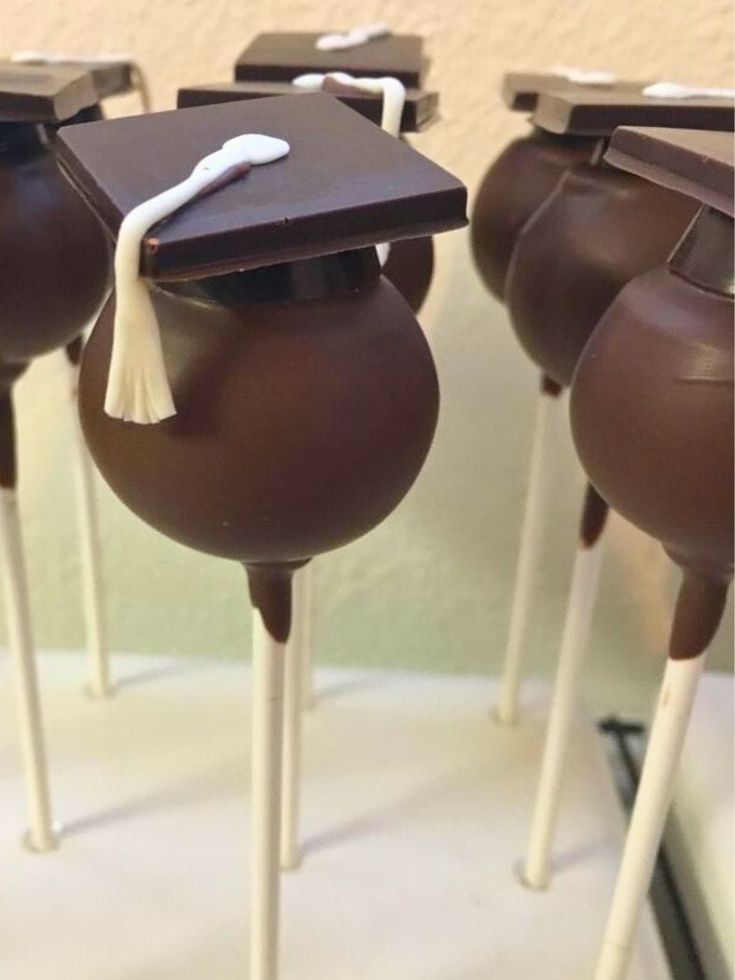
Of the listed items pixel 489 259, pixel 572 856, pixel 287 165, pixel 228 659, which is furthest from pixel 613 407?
pixel 228 659

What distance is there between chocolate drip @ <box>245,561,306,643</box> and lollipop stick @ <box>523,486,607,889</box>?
0.62 ft

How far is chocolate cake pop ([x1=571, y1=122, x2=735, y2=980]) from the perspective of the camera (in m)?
0.38

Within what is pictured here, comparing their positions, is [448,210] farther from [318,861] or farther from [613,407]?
[318,861]

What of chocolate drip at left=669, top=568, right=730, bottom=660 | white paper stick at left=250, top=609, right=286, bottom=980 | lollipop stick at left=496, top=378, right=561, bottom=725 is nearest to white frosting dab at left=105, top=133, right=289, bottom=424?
white paper stick at left=250, top=609, right=286, bottom=980

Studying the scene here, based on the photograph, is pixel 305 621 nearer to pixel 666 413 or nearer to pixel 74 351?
pixel 74 351

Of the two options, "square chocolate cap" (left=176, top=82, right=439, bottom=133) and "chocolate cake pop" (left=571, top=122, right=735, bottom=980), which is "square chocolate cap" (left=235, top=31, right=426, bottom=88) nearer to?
"square chocolate cap" (left=176, top=82, right=439, bottom=133)

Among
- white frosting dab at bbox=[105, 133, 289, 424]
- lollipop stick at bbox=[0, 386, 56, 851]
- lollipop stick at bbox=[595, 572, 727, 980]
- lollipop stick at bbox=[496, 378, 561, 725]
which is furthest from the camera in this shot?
lollipop stick at bbox=[496, 378, 561, 725]

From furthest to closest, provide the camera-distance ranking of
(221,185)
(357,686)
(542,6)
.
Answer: (357,686) < (542,6) < (221,185)

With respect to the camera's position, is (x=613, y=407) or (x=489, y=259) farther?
(x=489, y=259)

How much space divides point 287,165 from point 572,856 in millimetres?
451

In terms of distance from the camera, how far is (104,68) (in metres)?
0.57

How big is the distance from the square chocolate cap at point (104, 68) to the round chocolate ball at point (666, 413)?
0.30 metres

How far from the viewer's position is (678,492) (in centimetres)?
39

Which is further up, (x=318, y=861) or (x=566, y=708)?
(x=566, y=708)
